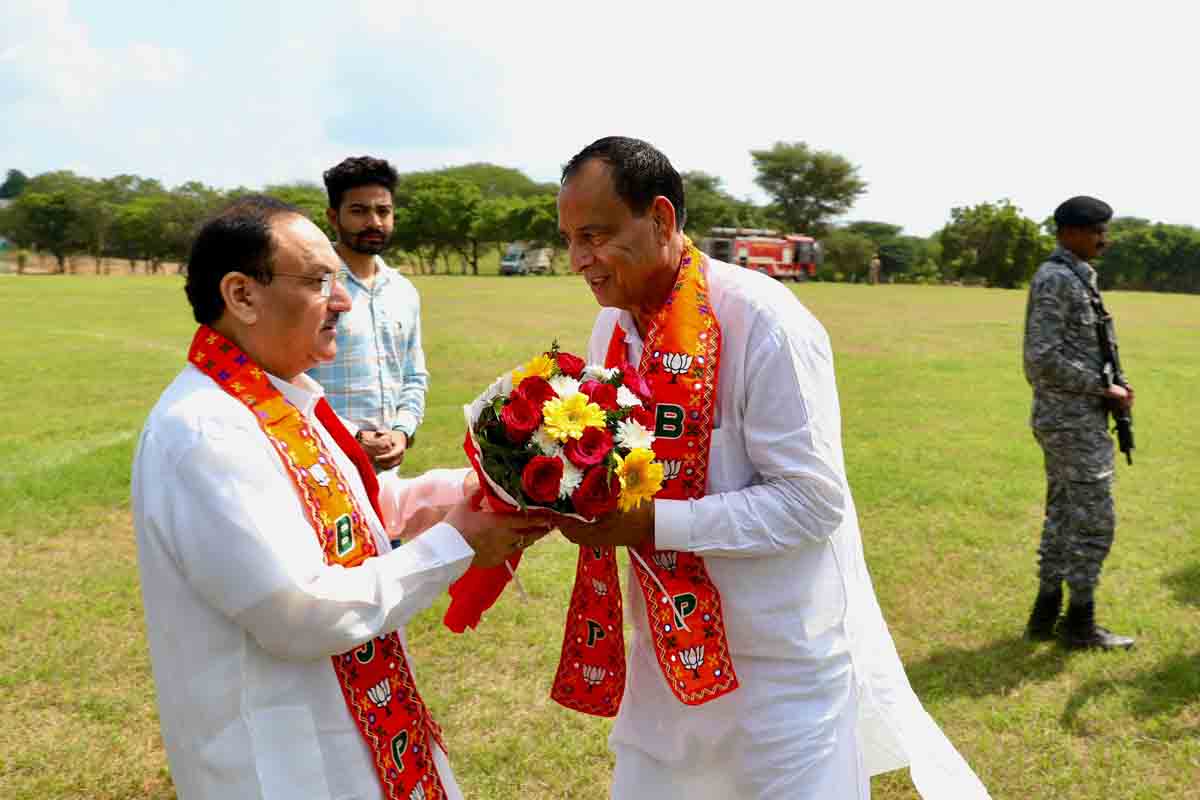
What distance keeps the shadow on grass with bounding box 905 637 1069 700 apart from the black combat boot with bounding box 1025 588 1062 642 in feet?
0.22

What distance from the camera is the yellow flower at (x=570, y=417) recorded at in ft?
7.48

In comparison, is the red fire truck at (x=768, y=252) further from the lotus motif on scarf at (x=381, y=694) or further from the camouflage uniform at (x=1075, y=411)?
the lotus motif on scarf at (x=381, y=694)

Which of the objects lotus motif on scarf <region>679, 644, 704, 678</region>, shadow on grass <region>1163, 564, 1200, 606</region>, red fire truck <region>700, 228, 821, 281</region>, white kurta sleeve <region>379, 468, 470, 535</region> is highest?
red fire truck <region>700, 228, 821, 281</region>

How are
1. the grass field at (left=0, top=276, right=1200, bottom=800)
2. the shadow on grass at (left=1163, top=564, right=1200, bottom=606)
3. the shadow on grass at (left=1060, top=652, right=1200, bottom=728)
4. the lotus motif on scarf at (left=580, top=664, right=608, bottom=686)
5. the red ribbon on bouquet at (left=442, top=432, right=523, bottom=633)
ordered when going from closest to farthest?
the red ribbon on bouquet at (left=442, top=432, right=523, bottom=633) < the lotus motif on scarf at (left=580, top=664, right=608, bottom=686) < the grass field at (left=0, top=276, right=1200, bottom=800) < the shadow on grass at (left=1060, top=652, right=1200, bottom=728) < the shadow on grass at (left=1163, top=564, right=1200, bottom=606)

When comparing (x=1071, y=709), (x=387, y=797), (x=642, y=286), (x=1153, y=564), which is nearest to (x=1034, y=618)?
(x=1071, y=709)

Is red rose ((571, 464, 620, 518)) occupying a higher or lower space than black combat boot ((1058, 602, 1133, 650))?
higher

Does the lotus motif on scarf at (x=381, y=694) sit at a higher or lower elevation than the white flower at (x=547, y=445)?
lower

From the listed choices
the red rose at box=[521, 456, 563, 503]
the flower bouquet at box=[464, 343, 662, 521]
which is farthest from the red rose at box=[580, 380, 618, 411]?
the red rose at box=[521, 456, 563, 503]

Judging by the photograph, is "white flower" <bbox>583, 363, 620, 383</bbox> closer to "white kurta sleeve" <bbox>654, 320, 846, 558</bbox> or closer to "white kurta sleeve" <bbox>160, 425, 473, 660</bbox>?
"white kurta sleeve" <bbox>654, 320, 846, 558</bbox>

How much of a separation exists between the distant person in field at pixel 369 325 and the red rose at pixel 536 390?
8.67ft

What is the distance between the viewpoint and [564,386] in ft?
7.98

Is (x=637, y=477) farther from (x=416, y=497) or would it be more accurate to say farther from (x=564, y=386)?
(x=416, y=497)

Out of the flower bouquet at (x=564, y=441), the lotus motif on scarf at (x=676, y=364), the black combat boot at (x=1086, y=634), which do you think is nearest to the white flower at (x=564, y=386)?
the flower bouquet at (x=564, y=441)

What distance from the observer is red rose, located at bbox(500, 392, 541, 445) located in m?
2.31
